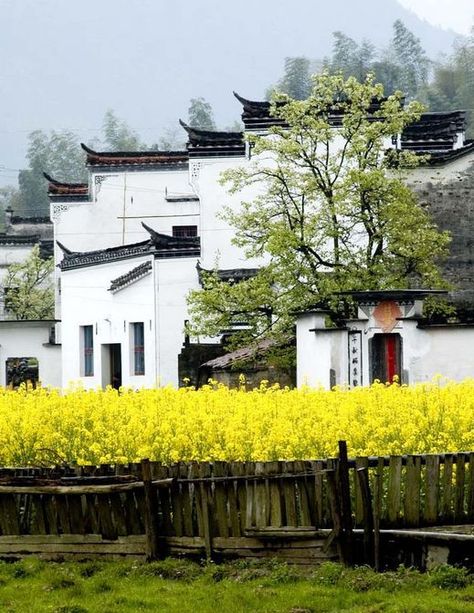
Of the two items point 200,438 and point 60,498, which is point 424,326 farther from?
point 60,498

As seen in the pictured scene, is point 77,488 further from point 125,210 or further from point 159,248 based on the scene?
point 125,210

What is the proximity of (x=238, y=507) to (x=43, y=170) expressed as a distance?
137363mm

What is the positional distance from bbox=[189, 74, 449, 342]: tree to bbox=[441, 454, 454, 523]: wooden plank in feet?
53.6

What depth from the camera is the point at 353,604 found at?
13.0 metres

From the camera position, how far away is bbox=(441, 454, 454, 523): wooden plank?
1442 cm

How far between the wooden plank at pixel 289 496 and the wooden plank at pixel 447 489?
4.91 feet

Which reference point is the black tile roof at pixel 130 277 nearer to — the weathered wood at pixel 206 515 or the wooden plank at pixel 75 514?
the wooden plank at pixel 75 514

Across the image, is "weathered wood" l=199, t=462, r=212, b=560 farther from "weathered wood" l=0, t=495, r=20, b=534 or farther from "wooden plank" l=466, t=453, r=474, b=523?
"wooden plank" l=466, t=453, r=474, b=523

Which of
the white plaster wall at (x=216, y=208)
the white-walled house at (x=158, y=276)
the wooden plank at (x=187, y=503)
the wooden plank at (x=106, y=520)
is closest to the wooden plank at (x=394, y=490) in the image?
the wooden plank at (x=187, y=503)

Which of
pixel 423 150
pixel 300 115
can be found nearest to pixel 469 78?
pixel 423 150

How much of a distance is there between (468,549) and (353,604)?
1.36m

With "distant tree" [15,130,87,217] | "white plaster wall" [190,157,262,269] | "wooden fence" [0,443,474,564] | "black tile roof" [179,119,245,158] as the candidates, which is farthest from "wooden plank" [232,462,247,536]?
"distant tree" [15,130,87,217]

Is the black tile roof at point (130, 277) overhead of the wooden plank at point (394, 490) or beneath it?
overhead

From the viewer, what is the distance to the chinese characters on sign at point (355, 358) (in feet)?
91.1
